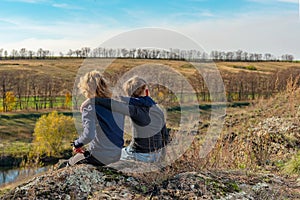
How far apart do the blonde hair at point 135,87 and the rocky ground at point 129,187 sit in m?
1.40

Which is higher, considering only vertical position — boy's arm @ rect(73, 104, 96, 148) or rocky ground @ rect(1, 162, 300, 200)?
boy's arm @ rect(73, 104, 96, 148)

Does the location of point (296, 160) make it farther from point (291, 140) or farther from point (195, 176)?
point (195, 176)

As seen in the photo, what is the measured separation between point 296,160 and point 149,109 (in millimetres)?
3095

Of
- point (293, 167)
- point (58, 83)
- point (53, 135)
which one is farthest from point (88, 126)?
point (58, 83)

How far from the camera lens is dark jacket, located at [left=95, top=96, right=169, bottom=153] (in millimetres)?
4883

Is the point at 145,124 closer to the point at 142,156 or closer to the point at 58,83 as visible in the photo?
the point at 142,156

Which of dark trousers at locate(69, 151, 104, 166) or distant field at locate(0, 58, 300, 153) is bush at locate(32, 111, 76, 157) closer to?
distant field at locate(0, 58, 300, 153)

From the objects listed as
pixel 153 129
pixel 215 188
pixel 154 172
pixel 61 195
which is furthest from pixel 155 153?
pixel 61 195

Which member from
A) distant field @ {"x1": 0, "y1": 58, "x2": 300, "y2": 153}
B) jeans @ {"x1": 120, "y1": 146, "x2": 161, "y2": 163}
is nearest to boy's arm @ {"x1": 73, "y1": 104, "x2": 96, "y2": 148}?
jeans @ {"x1": 120, "y1": 146, "x2": 161, "y2": 163}

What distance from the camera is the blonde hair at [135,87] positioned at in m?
5.08

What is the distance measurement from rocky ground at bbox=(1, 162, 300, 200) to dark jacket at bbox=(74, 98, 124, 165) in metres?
0.43

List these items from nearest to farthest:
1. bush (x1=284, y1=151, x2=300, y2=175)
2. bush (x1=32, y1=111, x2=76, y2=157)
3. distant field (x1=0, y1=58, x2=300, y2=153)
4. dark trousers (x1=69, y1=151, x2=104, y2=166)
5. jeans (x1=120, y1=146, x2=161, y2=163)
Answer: dark trousers (x1=69, y1=151, x2=104, y2=166) < jeans (x1=120, y1=146, x2=161, y2=163) < bush (x1=284, y1=151, x2=300, y2=175) < bush (x1=32, y1=111, x2=76, y2=157) < distant field (x1=0, y1=58, x2=300, y2=153)

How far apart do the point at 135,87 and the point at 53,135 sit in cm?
3887

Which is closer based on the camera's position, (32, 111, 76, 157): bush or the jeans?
the jeans
